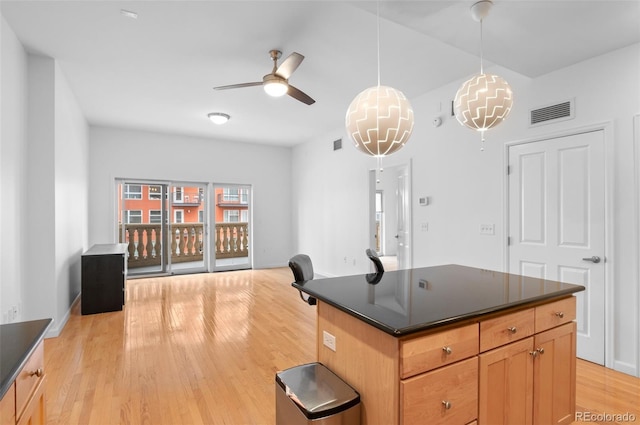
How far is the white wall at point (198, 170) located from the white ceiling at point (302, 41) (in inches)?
77.4

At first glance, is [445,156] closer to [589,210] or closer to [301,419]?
[589,210]

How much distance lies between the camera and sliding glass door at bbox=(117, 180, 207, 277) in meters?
6.71

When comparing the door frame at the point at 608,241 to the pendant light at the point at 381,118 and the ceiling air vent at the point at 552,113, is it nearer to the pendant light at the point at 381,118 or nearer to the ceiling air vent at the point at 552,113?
the ceiling air vent at the point at 552,113

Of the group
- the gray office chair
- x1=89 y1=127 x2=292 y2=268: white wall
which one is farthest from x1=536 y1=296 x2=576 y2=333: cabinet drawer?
x1=89 y1=127 x2=292 y2=268: white wall

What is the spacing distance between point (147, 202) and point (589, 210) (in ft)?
24.0

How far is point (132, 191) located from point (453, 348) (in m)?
7.05

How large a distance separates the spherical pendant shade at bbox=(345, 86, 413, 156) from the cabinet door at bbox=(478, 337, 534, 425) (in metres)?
1.23

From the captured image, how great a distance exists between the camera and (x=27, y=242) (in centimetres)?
342

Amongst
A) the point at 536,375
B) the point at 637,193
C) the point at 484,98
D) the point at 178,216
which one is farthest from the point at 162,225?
the point at 637,193

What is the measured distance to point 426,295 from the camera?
1778 mm

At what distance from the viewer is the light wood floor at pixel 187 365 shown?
2.23m

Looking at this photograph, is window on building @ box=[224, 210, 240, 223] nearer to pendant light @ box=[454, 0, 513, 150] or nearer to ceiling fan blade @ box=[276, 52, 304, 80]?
ceiling fan blade @ box=[276, 52, 304, 80]

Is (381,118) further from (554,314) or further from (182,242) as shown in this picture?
(182,242)

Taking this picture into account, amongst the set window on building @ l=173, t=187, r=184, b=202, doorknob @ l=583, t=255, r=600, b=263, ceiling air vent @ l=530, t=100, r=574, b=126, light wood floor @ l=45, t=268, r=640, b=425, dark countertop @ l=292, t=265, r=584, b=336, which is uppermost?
ceiling air vent @ l=530, t=100, r=574, b=126
